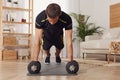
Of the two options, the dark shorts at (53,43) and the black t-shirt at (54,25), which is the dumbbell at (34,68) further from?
the dark shorts at (53,43)

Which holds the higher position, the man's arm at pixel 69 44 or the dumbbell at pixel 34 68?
the man's arm at pixel 69 44

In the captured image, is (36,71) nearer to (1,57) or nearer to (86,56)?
(1,57)

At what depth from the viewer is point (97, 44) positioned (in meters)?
4.94

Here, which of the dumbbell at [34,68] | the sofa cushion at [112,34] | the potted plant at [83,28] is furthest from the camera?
the potted plant at [83,28]

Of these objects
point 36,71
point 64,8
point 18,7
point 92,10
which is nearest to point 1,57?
point 18,7

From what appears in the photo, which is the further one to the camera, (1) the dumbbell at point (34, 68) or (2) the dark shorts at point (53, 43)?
(2) the dark shorts at point (53, 43)

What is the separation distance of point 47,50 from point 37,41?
34.4 inches

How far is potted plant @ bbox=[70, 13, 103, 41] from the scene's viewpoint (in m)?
6.67

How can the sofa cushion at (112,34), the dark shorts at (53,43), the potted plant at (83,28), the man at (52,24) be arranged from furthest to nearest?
1. the potted plant at (83,28)
2. the sofa cushion at (112,34)
3. the dark shorts at (53,43)
4. the man at (52,24)

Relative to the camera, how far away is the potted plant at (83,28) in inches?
263

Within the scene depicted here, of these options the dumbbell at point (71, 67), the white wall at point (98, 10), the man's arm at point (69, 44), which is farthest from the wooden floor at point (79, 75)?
the white wall at point (98, 10)

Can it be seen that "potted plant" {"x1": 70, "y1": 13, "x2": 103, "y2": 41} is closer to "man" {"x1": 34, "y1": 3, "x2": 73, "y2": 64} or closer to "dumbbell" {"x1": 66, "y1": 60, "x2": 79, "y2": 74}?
"man" {"x1": 34, "y1": 3, "x2": 73, "y2": 64}

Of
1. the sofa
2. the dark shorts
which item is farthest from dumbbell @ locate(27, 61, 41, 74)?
the sofa

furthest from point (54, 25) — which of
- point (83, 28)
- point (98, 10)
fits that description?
point (98, 10)
